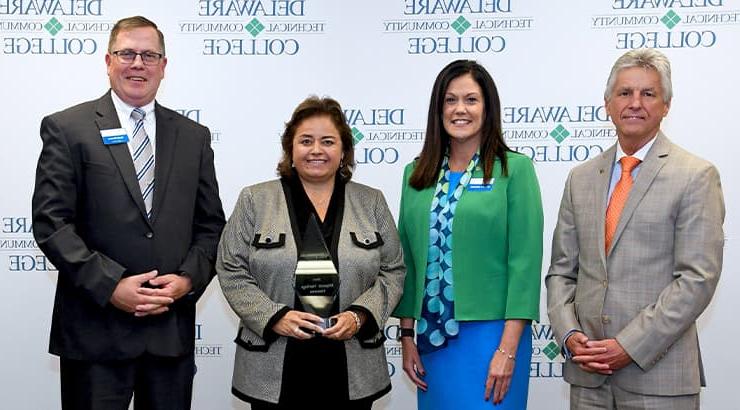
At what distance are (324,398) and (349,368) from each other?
0.12 meters

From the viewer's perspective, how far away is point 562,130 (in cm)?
380

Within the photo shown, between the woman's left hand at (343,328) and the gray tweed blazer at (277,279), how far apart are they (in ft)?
0.23

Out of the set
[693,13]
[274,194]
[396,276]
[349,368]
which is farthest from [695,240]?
[693,13]

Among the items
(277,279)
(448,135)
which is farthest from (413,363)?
(448,135)

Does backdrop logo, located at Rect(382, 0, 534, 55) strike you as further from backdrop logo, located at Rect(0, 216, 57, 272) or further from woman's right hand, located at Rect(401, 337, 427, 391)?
backdrop logo, located at Rect(0, 216, 57, 272)

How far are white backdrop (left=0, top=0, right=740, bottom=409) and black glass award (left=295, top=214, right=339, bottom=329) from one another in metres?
1.59

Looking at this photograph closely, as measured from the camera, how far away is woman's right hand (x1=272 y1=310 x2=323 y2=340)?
2.29m

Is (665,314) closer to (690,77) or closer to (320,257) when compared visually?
(320,257)

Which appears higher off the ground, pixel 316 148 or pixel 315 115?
pixel 315 115

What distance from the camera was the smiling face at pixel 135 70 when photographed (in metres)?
2.52

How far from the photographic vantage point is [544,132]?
380 cm

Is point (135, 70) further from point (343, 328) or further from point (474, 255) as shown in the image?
point (474, 255)

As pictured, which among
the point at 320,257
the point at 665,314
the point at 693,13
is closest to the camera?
the point at 665,314

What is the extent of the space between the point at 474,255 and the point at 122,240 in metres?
1.17
